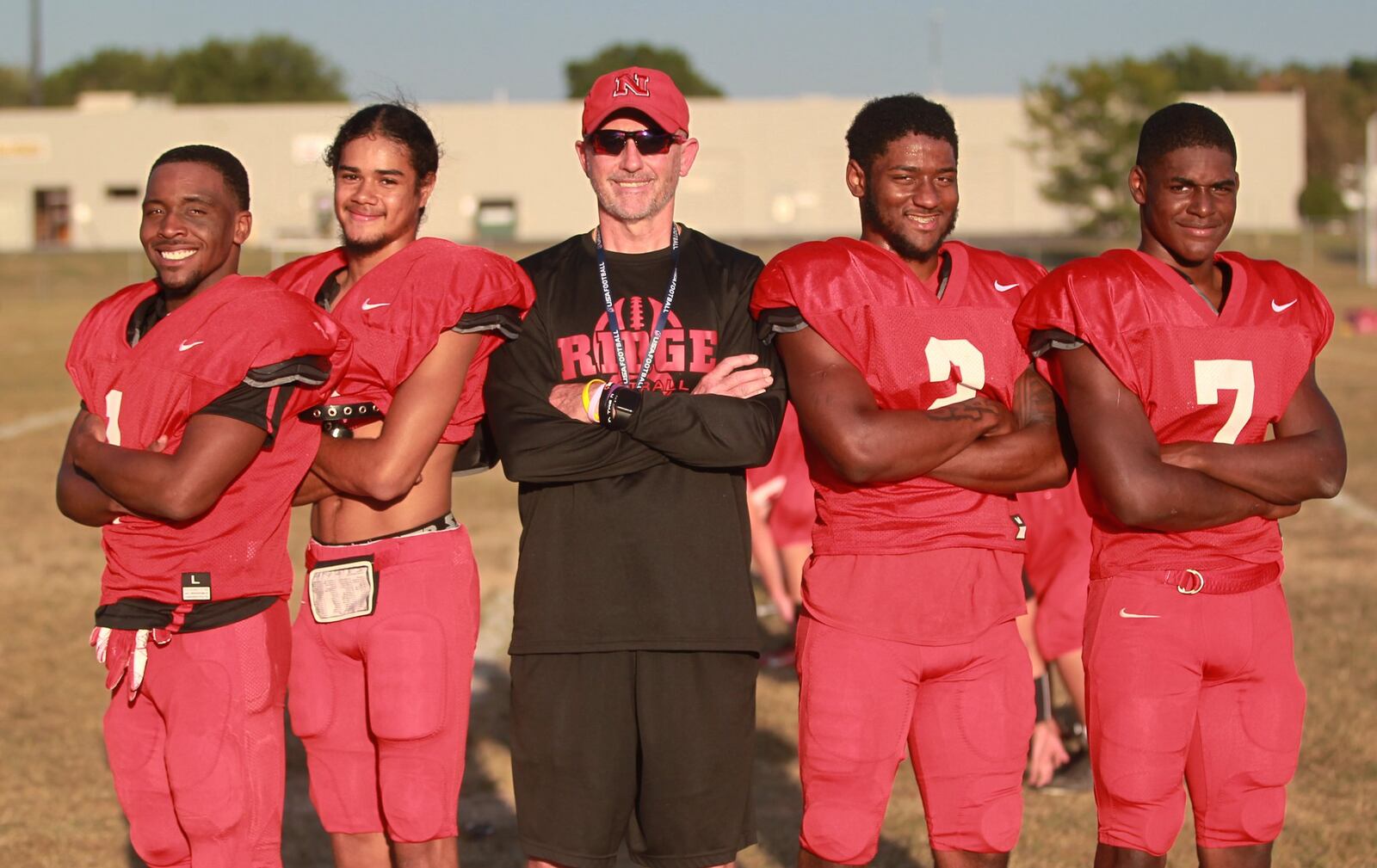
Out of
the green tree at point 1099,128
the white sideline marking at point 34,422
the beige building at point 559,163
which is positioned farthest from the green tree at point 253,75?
the white sideline marking at point 34,422

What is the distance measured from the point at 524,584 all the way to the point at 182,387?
1012 mm

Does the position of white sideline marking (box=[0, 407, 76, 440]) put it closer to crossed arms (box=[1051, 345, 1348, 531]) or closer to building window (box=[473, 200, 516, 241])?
crossed arms (box=[1051, 345, 1348, 531])

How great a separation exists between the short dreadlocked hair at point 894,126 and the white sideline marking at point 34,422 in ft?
46.0

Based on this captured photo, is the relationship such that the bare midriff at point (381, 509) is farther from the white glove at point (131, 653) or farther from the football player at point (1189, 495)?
the football player at point (1189, 495)

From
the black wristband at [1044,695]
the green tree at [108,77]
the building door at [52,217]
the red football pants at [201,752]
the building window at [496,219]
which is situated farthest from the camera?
the green tree at [108,77]

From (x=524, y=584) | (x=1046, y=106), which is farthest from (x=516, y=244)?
(x=524, y=584)

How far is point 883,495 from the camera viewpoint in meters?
3.99

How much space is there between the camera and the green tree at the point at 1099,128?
42.7 m

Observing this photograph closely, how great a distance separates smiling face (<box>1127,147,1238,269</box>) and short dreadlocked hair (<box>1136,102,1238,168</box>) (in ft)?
0.05

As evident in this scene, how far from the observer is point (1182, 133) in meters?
3.91

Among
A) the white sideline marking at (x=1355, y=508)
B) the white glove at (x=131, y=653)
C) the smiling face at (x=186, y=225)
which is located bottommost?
the white sideline marking at (x=1355, y=508)

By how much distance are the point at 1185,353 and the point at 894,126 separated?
3.16 feet

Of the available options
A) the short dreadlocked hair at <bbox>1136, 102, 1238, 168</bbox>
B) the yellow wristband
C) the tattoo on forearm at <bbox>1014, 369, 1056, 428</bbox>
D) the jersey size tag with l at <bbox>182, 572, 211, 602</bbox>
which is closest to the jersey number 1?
the jersey size tag with l at <bbox>182, 572, 211, 602</bbox>

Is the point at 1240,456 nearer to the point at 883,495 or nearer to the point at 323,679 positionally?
the point at 883,495
